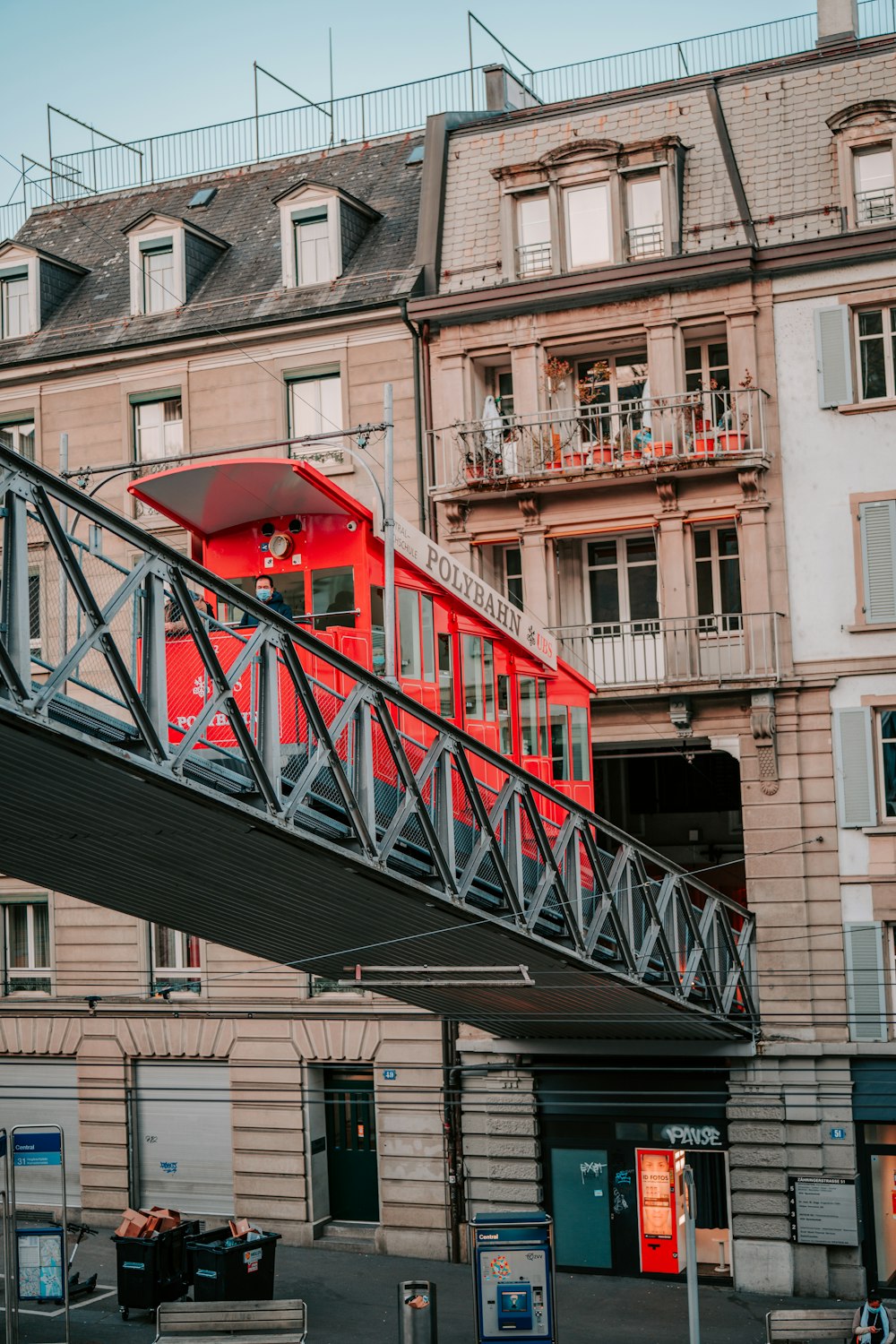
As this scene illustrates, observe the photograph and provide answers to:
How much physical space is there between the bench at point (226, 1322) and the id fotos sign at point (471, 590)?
31.0 feet

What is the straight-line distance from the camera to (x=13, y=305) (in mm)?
33656

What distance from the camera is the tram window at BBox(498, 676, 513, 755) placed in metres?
22.8

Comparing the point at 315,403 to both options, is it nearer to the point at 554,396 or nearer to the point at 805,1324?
the point at 554,396

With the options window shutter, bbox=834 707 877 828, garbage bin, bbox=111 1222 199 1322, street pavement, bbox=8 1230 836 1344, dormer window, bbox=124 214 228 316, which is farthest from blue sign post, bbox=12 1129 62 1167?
dormer window, bbox=124 214 228 316

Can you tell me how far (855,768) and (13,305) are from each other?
19848 millimetres

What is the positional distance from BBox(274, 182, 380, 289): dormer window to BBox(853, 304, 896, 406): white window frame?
9947 mm

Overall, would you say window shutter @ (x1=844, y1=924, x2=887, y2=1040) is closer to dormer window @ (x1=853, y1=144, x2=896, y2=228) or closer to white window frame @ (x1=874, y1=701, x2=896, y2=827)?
white window frame @ (x1=874, y1=701, x2=896, y2=827)

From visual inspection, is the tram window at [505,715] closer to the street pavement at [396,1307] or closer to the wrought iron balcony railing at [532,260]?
the street pavement at [396,1307]

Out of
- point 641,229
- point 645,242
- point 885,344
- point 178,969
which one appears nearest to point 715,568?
point 885,344

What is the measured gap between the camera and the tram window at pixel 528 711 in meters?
24.1

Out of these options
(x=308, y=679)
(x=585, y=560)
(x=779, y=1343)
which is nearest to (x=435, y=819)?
(x=308, y=679)

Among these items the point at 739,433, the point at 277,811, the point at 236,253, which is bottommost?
the point at 277,811

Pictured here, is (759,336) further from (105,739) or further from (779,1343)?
(105,739)

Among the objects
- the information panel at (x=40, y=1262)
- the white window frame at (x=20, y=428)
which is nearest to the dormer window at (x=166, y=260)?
the white window frame at (x=20, y=428)
